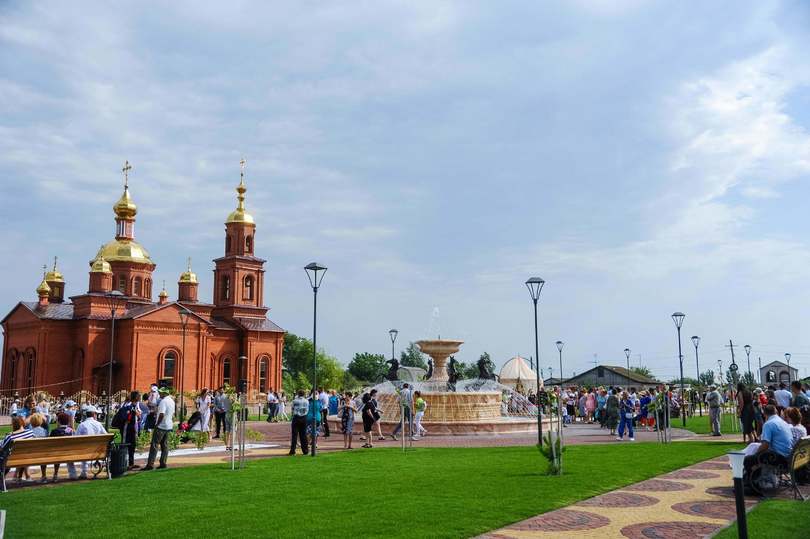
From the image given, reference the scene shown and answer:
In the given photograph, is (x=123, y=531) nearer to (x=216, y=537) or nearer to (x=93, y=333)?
(x=216, y=537)

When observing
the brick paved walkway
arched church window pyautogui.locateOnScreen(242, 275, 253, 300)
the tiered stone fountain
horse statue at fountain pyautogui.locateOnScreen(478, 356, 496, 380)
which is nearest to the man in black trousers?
the tiered stone fountain

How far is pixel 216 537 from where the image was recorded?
8.17 m

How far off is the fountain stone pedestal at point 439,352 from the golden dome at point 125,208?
36596 millimetres

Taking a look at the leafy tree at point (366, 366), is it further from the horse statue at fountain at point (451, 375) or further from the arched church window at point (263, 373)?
the horse statue at fountain at point (451, 375)

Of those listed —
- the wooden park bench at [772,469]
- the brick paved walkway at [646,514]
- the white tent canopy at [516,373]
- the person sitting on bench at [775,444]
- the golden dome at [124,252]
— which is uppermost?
the golden dome at [124,252]

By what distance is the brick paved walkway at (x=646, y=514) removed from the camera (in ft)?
27.7

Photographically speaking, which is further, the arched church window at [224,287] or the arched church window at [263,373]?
the arched church window at [224,287]

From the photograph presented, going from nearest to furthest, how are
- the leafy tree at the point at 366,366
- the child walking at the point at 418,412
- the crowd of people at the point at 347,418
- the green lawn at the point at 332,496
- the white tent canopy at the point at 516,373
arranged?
1. the green lawn at the point at 332,496
2. the crowd of people at the point at 347,418
3. the child walking at the point at 418,412
4. the white tent canopy at the point at 516,373
5. the leafy tree at the point at 366,366

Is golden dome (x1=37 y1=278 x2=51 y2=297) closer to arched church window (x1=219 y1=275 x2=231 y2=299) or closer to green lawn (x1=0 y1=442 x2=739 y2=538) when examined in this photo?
arched church window (x1=219 y1=275 x2=231 y2=299)

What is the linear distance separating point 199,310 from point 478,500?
168ft

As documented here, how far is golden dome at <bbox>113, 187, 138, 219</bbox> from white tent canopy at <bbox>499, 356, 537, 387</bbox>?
33938 millimetres

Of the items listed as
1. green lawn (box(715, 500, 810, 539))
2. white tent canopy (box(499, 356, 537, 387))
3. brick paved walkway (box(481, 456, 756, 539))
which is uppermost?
white tent canopy (box(499, 356, 537, 387))

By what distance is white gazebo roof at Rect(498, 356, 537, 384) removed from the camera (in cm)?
4635

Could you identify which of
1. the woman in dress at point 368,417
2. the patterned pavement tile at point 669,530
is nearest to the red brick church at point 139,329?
the woman in dress at point 368,417
